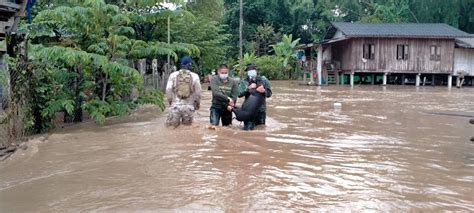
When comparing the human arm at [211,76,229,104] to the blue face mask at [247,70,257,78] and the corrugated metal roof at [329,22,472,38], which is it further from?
the corrugated metal roof at [329,22,472,38]

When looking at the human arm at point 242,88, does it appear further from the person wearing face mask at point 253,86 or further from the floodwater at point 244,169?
the floodwater at point 244,169

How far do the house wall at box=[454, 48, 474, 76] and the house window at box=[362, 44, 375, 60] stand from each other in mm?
5463

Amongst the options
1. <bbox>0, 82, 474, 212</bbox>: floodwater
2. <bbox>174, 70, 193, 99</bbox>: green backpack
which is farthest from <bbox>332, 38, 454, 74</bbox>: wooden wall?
<bbox>174, 70, 193, 99</bbox>: green backpack

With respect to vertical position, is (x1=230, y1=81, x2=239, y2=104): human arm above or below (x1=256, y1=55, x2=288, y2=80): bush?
below

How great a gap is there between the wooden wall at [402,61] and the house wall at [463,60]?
0.50 metres

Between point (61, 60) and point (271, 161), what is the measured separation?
6540mm

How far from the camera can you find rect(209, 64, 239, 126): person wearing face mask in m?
10.9

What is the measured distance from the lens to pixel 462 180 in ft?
22.3

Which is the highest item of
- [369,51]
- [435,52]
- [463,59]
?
[369,51]

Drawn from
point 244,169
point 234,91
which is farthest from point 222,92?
point 244,169

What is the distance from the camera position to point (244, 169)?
7344 millimetres

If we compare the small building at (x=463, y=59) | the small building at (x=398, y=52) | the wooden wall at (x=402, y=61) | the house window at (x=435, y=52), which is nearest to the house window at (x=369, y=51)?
the small building at (x=398, y=52)

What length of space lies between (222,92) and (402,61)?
25.3 meters

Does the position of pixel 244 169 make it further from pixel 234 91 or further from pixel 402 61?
pixel 402 61
